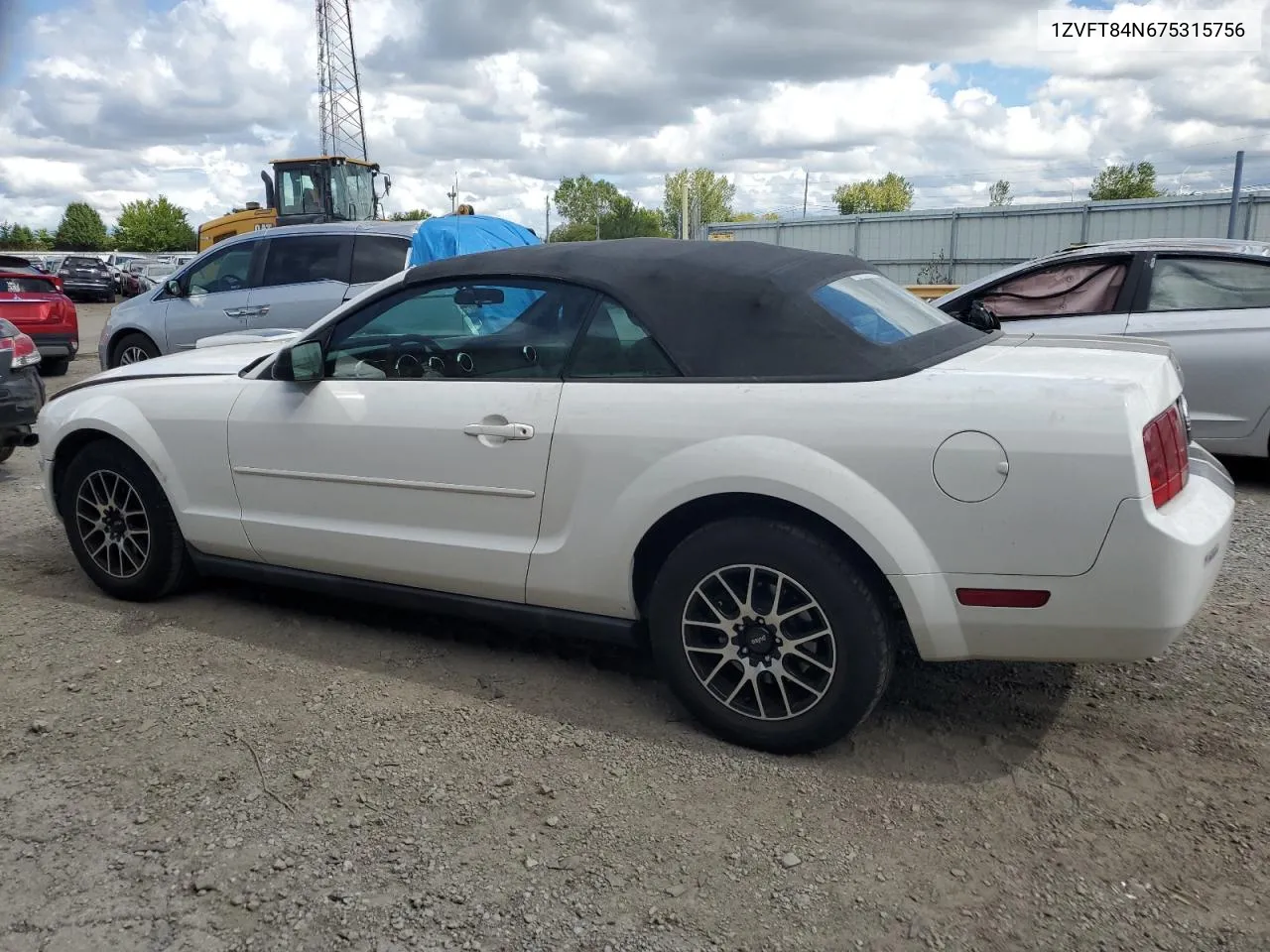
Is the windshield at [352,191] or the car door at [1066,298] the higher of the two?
the windshield at [352,191]

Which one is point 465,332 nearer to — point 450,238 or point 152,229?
point 450,238

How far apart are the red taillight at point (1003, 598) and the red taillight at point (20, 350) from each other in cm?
688

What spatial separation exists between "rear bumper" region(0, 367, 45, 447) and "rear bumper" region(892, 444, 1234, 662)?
20.9 ft

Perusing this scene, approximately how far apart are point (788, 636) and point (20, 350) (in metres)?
6.60

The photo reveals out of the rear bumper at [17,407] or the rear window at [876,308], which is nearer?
the rear window at [876,308]

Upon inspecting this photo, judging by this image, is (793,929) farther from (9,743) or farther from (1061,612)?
(9,743)

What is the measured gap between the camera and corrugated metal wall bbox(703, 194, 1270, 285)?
16781 millimetres

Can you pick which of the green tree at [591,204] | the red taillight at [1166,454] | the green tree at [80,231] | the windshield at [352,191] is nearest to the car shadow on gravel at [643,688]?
the red taillight at [1166,454]

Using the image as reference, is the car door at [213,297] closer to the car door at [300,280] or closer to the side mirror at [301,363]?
the car door at [300,280]

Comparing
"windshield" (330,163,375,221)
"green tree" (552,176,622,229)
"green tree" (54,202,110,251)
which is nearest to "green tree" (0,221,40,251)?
"green tree" (54,202,110,251)

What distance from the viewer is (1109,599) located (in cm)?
278

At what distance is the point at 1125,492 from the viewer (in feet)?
8.89

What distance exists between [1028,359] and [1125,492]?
23.9 inches

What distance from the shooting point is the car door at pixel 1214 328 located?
6.28 metres
